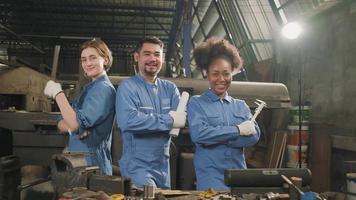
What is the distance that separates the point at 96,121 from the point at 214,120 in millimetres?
603

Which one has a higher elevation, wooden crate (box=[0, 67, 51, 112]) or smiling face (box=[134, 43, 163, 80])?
wooden crate (box=[0, 67, 51, 112])

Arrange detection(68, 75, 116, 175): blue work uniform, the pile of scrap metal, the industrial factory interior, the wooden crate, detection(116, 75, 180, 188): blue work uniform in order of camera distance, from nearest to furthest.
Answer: the pile of scrap metal < the industrial factory interior < detection(116, 75, 180, 188): blue work uniform < detection(68, 75, 116, 175): blue work uniform < the wooden crate

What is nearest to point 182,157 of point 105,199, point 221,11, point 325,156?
point 325,156

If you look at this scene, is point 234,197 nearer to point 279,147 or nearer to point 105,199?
point 105,199

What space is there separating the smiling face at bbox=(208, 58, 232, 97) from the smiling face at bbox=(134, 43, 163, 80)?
0.28 m

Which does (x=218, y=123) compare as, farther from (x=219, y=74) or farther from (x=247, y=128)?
(x=219, y=74)

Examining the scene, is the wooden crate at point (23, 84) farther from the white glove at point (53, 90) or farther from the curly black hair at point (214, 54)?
the curly black hair at point (214, 54)

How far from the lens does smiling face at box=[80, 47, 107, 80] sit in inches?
74.7

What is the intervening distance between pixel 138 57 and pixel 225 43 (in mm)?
477

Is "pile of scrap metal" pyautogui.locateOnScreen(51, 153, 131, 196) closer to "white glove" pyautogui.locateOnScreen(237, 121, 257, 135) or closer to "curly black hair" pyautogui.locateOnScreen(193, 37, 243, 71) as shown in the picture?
"white glove" pyautogui.locateOnScreen(237, 121, 257, 135)

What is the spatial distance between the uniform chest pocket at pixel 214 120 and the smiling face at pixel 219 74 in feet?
0.44

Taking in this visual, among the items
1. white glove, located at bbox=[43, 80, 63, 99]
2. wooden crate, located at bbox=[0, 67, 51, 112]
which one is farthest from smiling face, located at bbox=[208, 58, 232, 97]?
wooden crate, located at bbox=[0, 67, 51, 112]

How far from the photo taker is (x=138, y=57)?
188 cm

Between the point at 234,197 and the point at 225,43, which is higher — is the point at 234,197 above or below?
below
